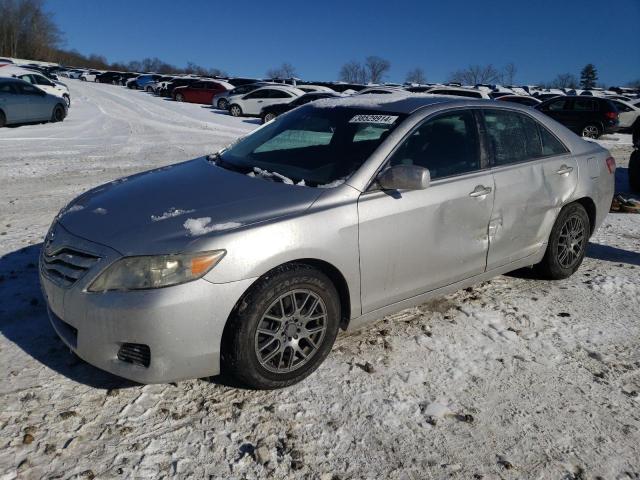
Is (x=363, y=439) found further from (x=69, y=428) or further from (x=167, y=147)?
(x=167, y=147)

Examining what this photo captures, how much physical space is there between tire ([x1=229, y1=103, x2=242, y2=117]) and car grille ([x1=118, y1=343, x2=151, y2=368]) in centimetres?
2314

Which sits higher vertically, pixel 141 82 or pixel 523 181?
pixel 141 82

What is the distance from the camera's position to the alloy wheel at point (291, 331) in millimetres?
2898

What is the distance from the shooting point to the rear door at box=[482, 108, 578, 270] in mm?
3957

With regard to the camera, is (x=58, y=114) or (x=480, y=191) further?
(x=58, y=114)

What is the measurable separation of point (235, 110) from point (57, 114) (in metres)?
9.20

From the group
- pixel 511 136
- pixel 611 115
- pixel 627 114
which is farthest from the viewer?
pixel 627 114

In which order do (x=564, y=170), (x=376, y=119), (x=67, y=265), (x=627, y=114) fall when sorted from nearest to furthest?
(x=67, y=265) → (x=376, y=119) → (x=564, y=170) → (x=627, y=114)

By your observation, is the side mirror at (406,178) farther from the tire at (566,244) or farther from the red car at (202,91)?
the red car at (202,91)

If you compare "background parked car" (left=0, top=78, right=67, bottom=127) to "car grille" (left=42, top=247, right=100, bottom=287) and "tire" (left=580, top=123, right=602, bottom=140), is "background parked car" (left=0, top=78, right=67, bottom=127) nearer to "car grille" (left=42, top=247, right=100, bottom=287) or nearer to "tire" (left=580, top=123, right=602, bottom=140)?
"car grille" (left=42, top=247, right=100, bottom=287)

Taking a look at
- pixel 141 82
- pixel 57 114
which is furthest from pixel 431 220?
pixel 141 82

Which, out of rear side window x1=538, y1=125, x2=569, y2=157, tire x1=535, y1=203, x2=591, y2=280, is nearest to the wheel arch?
tire x1=535, y1=203, x2=591, y2=280

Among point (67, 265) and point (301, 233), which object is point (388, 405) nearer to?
point (301, 233)

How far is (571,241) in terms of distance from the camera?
4.70m
